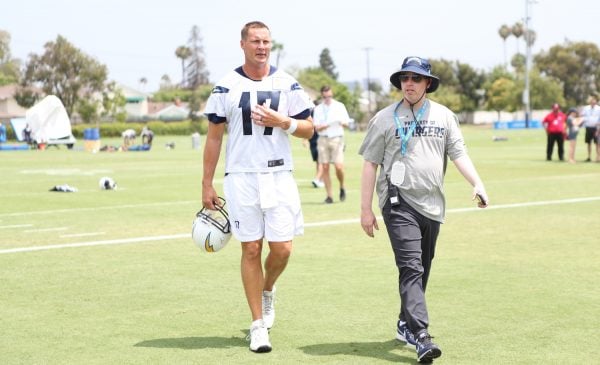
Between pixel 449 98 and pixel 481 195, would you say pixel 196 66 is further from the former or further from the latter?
pixel 481 195

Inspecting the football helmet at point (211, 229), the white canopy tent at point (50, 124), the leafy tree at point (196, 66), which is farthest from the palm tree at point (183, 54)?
the football helmet at point (211, 229)

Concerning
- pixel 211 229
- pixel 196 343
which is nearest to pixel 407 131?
pixel 211 229

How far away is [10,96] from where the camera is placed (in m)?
114

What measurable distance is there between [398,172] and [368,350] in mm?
1188

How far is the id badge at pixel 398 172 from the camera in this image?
662 centimetres

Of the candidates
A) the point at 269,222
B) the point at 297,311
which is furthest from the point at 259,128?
the point at 297,311

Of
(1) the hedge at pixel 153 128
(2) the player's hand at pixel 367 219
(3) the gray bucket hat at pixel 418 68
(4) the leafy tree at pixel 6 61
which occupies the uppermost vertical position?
(4) the leafy tree at pixel 6 61

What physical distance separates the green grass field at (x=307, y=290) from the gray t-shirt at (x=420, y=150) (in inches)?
39.1

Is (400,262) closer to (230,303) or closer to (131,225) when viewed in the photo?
(230,303)

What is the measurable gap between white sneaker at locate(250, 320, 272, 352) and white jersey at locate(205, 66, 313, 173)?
3.49 ft

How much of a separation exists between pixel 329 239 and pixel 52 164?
75.5ft

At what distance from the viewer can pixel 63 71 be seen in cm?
9350

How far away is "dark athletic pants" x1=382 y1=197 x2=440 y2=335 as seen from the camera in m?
6.41

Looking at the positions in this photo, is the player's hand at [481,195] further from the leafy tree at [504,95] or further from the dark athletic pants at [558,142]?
the leafy tree at [504,95]
